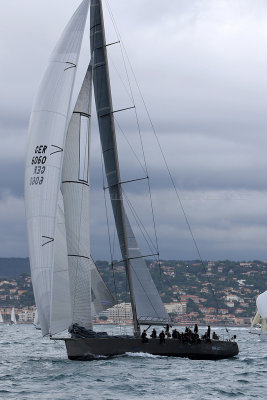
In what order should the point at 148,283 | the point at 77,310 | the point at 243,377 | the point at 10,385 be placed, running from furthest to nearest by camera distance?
the point at 148,283, the point at 77,310, the point at 243,377, the point at 10,385

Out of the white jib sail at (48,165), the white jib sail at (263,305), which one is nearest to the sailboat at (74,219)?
the white jib sail at (48,165)

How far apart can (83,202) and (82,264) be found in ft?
8.69

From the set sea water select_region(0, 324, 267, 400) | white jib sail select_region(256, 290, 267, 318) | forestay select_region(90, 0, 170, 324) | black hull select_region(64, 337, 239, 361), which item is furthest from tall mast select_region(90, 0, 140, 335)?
white jib sail select_region(256, 290, 267, 318)

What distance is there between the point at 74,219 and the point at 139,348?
19.9ft

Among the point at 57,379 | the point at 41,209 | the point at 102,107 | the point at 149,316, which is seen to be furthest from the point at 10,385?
the point at 102,107

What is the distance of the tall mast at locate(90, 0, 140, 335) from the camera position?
38.0 m

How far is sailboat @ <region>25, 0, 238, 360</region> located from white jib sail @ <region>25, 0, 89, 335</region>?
0.13 feet

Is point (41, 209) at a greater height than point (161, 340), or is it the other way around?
point (41, 209)

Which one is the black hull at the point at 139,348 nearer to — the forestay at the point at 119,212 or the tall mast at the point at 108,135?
the tall mast at the point at 108,135

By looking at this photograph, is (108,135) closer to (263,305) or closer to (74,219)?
(74,219)

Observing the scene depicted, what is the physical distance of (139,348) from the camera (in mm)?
35656

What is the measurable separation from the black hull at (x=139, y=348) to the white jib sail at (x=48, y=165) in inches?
46.6

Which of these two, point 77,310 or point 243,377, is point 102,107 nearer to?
point 77,310

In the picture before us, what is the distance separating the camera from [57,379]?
30719mm
